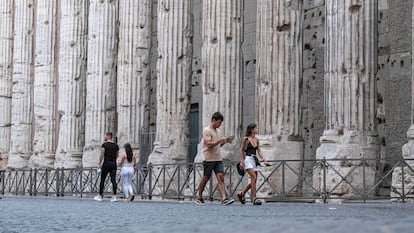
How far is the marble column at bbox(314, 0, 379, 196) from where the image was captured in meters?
15.4

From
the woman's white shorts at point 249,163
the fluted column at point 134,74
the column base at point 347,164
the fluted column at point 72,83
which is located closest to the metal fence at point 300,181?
the column base at point 347,164

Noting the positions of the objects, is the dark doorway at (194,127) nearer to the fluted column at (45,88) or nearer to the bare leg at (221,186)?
the fluted column at (45,88)

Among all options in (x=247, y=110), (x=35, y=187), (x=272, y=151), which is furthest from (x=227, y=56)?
(x=35, y=187)

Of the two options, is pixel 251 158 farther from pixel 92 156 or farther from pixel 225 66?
pixel 92 156

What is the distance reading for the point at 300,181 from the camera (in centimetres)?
1600

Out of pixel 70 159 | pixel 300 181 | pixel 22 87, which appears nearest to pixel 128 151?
pixel 300 181

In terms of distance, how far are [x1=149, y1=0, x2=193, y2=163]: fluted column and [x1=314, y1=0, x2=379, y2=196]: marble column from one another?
4774mm

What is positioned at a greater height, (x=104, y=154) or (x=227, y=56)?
(x=227, y=56)

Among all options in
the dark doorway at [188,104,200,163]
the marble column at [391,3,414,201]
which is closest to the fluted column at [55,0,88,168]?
the dark doorway at [188,104,200,163]

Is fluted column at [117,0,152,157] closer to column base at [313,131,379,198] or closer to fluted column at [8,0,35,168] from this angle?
fluted column at [8,0,35,168]

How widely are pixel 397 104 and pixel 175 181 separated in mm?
5009

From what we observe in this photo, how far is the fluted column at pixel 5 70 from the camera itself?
2838 centimetres

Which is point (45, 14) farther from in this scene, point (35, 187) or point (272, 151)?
point (272, 151)

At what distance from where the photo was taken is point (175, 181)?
1934 centimetres
